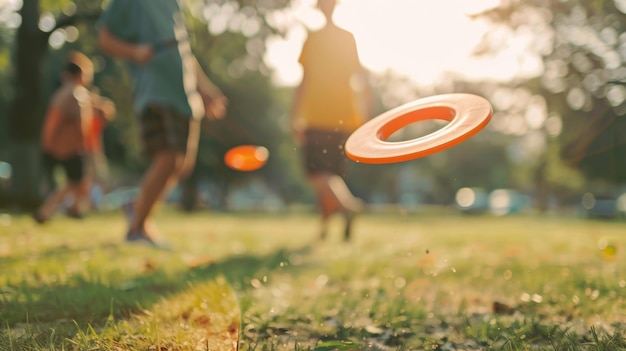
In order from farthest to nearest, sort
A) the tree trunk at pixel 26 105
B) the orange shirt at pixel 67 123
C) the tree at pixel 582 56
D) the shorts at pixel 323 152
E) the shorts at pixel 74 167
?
the tree trunk at pixel 26 105 → the shorts at pixel 74 167 → the orange shirt at pixel 67 123 → the shorts at pixel 323 152 → the tree at pixel 582 56

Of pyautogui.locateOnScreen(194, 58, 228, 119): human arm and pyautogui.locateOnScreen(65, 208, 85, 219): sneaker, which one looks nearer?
pyautogui.locateOnScreen(194, 58, 228, 119): human arm

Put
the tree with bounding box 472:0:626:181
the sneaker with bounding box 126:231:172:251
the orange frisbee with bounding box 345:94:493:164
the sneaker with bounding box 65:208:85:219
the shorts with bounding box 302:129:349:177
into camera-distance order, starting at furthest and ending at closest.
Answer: the sneaker with bounding box 65:208:85:219, the shorts with bounding box 302:129:349:177, the sneaker with bounding box 126:231:172:251, the tree with bounding box 472:0:626:181, the orange frisbee with bounding box 345:94:493:164

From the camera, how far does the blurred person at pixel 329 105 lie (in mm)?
5301

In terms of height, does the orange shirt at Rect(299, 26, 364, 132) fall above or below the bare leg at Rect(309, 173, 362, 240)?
above

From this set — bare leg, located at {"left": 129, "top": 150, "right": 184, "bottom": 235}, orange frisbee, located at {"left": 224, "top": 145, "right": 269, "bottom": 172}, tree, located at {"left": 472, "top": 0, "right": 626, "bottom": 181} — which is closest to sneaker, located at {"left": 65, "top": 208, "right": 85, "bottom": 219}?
orange frisbee, located at {"left": 224, "top": 145, "right": 269, "bottom": 172}

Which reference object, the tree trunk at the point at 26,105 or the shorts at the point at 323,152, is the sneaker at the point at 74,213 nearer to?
the tree trunk at the point at 26,105

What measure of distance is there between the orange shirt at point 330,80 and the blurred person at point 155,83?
1.26 metres

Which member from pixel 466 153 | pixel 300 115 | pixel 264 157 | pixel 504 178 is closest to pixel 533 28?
pixel 300 115

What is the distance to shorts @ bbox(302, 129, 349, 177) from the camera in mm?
5695

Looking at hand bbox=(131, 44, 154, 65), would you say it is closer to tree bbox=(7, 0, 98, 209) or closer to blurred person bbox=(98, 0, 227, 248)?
blurred person bbox=(98, 0, 227, 248)

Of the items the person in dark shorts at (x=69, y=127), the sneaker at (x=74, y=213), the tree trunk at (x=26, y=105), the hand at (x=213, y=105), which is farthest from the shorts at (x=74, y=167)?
the tree trunk at (x=26, y=105)

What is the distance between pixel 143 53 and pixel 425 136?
8.39 ft

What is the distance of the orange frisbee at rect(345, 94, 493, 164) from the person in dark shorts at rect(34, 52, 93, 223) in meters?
5.90

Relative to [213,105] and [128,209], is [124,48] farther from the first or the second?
[128,209]
